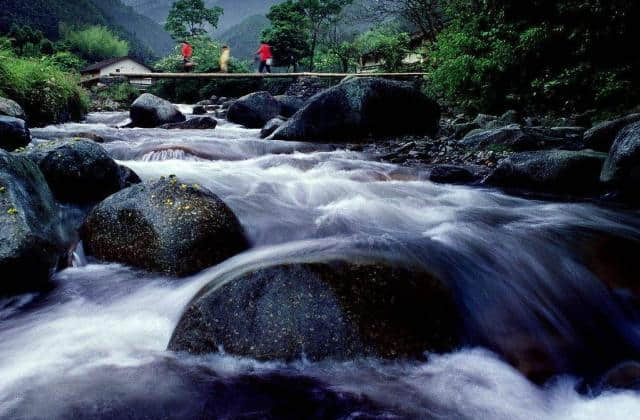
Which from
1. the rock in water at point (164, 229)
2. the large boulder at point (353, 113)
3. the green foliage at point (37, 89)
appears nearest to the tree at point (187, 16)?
the green foliage at point (37, 89)

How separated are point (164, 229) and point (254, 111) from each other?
1223 cm

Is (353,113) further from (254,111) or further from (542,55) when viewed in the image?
(254,111)

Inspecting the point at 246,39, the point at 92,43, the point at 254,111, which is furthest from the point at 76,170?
the point at 246,39

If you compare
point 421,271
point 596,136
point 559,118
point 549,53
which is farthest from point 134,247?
point 549,53

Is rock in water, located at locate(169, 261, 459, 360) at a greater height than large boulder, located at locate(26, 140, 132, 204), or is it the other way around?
large boulder, located at locate(26, 140, 132, 204)

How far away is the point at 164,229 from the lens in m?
3.71

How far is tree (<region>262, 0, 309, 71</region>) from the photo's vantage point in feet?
118

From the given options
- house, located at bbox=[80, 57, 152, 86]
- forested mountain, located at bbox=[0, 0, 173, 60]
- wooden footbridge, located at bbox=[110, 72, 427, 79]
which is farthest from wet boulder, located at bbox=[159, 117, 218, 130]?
forested mountain, located at bbox=[0, 0, 173, 60]

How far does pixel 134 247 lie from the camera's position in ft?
12.6

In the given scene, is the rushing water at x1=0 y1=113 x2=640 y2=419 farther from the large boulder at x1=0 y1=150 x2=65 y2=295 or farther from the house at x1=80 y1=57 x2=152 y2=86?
the house at x1=80 y1=57 x2=152 y2=86

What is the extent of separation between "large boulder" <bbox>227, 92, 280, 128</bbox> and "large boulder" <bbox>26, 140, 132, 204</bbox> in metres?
10.5

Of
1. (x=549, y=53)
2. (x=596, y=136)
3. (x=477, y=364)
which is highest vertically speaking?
(x=549, y=53)

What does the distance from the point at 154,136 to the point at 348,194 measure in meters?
6.66

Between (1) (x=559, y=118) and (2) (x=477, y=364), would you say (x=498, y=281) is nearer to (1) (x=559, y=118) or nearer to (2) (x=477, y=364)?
(2) (x=477, y=364)
